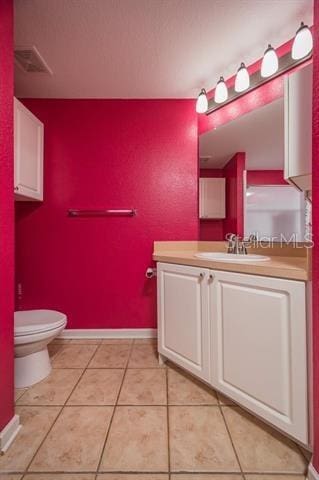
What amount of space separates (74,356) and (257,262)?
1487mm

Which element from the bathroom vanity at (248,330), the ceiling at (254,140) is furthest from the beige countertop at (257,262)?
the ceiling at (254,140)

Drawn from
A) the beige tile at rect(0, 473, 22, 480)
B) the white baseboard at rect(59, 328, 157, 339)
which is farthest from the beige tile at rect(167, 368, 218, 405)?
the beige tile at rect(0, 473, 22, 480)

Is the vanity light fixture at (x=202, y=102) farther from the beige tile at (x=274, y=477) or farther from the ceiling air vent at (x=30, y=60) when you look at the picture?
the beige tile at (x=274, y=477)

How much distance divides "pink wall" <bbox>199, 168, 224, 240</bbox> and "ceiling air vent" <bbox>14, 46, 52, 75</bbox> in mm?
1337

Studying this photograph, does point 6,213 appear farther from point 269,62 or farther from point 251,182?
point 269,62

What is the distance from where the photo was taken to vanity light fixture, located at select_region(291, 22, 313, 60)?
1.21m

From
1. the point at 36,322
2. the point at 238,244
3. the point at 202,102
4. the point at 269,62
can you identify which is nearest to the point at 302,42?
the point at 269,62

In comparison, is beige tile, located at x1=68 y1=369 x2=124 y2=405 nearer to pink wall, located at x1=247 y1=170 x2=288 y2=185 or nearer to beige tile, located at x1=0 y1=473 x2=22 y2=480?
beige tile, located at x1=0 y1=473 x2=22 y2=480

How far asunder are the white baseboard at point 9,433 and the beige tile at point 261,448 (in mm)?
971

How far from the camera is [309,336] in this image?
854 mm

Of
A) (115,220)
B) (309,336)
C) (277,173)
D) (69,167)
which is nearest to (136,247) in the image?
(115,220)

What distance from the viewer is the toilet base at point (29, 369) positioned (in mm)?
1355

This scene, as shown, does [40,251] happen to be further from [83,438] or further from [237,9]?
[237,9]

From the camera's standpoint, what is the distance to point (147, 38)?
1351mm
